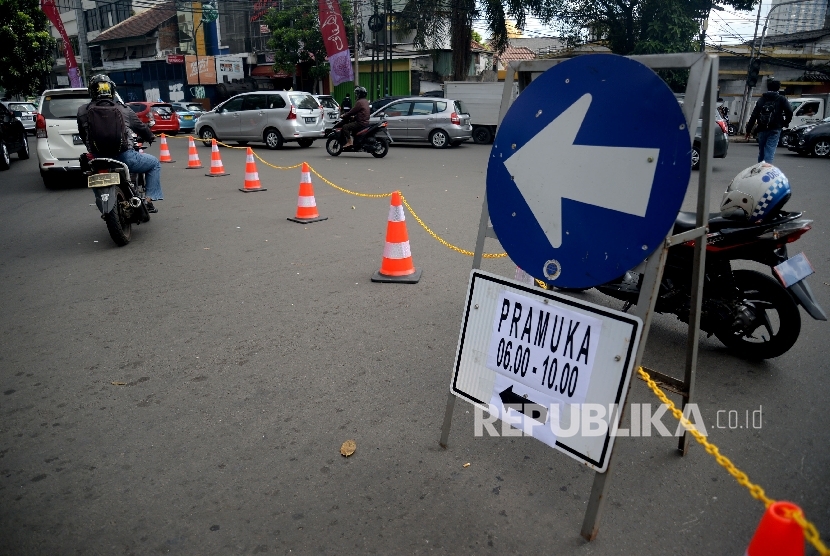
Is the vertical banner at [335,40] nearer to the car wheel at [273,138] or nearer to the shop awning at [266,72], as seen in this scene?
the car wheel at [273,138]

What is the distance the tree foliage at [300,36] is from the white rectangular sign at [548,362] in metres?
35.1

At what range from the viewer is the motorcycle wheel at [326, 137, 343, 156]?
55.9 feet

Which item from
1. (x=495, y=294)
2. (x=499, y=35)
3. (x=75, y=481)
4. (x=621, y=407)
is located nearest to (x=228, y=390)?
(x=75, y=481)

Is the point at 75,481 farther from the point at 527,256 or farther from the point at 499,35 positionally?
the point at 499,35

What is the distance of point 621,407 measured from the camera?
2119 millimetres

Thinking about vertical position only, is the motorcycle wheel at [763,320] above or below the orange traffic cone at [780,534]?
below

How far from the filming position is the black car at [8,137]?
1504 centimetres

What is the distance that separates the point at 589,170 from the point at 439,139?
18493 mm

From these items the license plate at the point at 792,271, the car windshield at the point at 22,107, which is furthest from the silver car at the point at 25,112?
the license plate at the point at 792,271

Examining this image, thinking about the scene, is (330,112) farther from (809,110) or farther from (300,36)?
(809,110)

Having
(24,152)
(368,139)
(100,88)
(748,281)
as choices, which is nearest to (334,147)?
(368,139)

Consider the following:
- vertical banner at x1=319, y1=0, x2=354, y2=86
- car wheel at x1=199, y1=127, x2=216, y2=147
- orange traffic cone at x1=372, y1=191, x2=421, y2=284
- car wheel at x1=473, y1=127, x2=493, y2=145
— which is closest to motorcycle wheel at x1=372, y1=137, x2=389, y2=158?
car wheel at x1=199, y1=127, x2=216, y2=147

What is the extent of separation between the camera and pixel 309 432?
3.17 meters

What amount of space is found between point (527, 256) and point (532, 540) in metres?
1.14
